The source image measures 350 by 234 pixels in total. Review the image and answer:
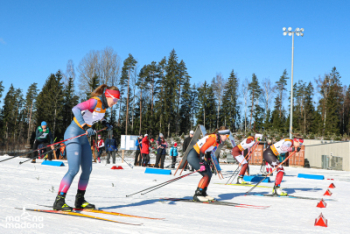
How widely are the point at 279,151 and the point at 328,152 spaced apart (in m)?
16.9

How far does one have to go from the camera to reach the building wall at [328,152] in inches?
849

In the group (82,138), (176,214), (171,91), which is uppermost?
(171,91)

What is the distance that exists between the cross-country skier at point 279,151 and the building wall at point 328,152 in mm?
14895

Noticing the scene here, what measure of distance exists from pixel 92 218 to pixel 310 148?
22.4 meters

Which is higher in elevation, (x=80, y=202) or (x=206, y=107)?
(x=206, y=107)

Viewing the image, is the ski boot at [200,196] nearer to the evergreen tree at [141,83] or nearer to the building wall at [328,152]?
the building wall at [328,152]

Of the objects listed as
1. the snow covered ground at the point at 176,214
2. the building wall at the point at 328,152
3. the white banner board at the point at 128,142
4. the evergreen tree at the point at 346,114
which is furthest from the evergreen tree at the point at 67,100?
the evergreen tree at the point at 346,114

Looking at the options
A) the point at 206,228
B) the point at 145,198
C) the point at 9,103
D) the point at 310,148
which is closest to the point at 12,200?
the point at 145,198

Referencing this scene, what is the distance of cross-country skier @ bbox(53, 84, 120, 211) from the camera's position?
164 inches

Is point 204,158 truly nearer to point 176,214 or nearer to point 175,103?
point 176,214

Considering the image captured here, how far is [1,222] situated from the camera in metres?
3.48

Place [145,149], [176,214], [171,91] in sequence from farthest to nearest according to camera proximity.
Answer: [171,91] < [145,149] < [176,214]

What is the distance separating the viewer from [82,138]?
4262 mm

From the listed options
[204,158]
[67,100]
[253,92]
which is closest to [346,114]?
[253,92]
